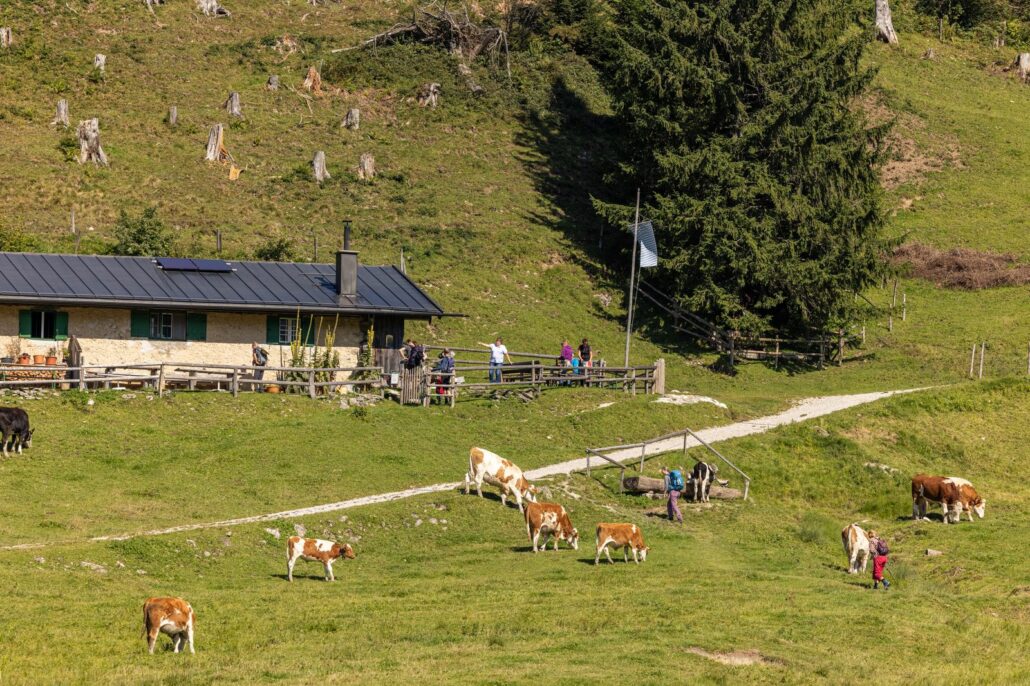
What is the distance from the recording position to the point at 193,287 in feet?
161

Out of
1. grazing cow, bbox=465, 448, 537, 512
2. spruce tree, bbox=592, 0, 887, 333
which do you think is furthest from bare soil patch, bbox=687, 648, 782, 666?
spruce tree, bbox=592, 0, 887, 333

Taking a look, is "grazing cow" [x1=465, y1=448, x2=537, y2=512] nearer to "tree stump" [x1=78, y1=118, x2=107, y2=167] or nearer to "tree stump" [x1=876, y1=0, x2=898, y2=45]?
"tree stump" [x1=78, y1=118, x2=107, y2=167]

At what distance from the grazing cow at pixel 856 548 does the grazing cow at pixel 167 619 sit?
16.4m

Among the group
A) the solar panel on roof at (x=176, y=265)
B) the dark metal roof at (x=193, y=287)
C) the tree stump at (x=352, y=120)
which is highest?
the tree stump at (x=352, y=120)

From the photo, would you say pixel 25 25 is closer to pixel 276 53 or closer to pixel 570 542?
pixel 276 53

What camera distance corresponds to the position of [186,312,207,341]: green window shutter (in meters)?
49.0

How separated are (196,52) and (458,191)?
64.9 ft

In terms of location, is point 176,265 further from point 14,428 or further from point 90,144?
point 90,144

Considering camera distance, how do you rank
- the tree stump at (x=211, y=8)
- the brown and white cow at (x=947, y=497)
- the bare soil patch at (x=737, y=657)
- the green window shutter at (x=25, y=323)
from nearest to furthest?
the bare soil patch at (x=737, y=657) < the brown and white cow at (x=947, y=497) < the green window shutter at (x=25, y=323) < the tree stump at (x=211, y=8)

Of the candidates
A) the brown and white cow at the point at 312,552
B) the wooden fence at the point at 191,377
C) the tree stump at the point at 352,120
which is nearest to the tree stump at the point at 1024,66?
the tree stump at the point at 352,120

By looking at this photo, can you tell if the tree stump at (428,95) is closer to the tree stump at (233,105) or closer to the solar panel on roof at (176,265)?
the tree stump at (233,105)

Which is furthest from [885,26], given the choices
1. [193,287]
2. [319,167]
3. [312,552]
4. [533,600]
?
[533,600]

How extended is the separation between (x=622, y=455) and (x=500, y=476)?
25.1ft

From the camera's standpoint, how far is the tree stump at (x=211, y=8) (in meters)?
88.4
